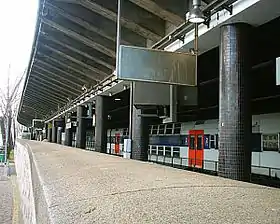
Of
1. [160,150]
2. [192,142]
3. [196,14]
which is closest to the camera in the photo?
[196,14]

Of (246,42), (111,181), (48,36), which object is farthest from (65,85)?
(111,181)

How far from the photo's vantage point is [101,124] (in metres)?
21.2

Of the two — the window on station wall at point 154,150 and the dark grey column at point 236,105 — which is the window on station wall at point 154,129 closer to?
the window on station wall at point 154,150

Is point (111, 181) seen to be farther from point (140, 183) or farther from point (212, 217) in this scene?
point (212, 217)

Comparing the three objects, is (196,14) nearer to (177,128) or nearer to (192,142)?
(192,142)

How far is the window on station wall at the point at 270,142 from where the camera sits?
12.6 metres

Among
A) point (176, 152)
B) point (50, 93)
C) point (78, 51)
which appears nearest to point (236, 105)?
point (78, 51)

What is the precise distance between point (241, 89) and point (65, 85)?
19.3 m

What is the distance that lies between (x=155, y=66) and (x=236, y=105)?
6.13ft

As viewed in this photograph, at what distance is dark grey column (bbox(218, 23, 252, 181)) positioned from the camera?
787 centimetres

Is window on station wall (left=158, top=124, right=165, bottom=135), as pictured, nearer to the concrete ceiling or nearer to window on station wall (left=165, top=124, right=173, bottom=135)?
window on station wall (left=165, top=124, right=173, bottom=135)

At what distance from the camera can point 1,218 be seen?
361 inches

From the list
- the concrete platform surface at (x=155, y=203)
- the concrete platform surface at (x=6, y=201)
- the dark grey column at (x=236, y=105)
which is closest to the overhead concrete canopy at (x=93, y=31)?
the dark grey column at (x=236, y=105)

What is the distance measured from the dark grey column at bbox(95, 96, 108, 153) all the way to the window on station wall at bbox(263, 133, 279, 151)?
980cm
